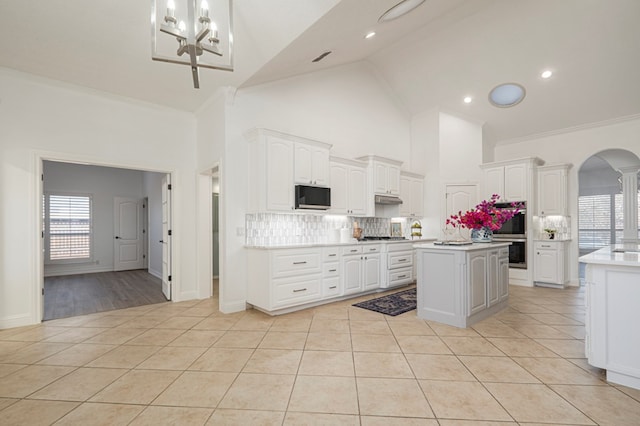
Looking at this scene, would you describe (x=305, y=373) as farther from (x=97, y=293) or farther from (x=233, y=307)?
(x=97, y=293)

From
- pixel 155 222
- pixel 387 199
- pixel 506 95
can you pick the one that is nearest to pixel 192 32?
pixel 387 199

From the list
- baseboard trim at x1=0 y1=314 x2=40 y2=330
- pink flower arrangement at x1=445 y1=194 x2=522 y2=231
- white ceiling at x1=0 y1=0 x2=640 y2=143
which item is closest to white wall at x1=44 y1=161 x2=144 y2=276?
baseboard trim at x1=0 y1=314 x2=40 y2=330

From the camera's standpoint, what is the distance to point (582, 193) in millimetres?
9609

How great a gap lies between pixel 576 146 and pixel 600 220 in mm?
4675

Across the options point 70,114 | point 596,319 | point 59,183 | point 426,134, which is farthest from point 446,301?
point 59,183

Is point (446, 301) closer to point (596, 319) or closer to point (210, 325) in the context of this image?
point (596, 319)

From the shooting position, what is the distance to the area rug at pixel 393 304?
4156 millimetres

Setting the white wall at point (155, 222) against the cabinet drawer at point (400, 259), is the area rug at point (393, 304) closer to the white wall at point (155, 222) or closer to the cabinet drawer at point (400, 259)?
the cabinet drawer at point (400, 259)

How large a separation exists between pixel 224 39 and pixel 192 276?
3.41 m

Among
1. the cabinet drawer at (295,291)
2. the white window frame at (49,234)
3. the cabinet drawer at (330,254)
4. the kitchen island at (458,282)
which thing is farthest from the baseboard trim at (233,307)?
the white window frame at (49,234)

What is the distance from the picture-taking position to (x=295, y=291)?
409 centimetres

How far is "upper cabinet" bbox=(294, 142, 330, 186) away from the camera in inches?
176

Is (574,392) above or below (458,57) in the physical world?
below

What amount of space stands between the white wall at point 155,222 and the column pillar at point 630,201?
984 cm
